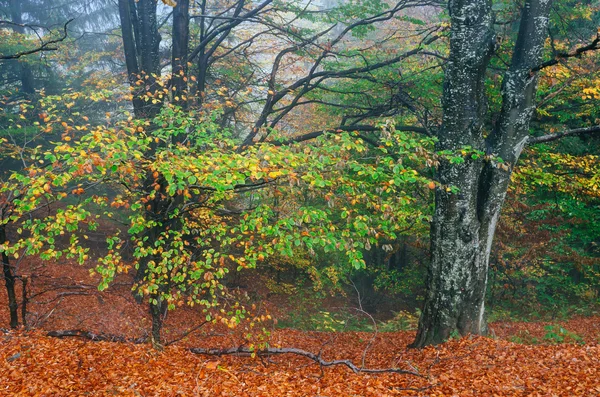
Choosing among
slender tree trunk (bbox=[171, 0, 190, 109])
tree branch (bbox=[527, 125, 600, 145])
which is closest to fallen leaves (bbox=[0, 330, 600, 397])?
tree branch (bbox=[527, 125, 600, 145])

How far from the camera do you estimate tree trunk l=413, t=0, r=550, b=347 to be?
21.8ft

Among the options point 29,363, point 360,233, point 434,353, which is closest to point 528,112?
point 360,233

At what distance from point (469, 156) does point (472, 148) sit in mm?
208

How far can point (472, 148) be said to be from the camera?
6.62 meters

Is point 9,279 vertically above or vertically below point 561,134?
below

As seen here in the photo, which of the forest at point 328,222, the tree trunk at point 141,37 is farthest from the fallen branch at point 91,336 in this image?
the tree trunk at point 141,37

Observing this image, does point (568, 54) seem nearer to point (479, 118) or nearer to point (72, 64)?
point (479, 118)

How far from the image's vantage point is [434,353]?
654cm

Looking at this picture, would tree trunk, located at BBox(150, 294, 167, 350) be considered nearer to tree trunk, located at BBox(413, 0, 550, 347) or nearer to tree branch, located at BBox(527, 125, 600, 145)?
tree trunk, located at BBox(413, 0, 550, 347)

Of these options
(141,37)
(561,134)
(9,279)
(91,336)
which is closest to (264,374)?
(91,336)

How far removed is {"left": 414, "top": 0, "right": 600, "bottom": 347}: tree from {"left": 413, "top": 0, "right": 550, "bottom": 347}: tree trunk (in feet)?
0.05

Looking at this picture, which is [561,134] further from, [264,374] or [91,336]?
[91,336]

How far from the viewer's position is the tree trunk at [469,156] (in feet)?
21.8

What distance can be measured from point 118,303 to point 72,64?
14.3 metres
